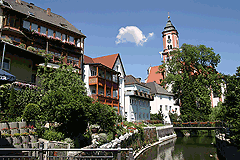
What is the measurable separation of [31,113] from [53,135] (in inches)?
111

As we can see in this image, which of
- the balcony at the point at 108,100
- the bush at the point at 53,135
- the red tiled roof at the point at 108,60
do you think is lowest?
the bush at the point at 53,135

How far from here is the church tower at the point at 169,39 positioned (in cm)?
7220

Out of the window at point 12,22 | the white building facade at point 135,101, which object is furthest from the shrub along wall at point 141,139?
the window at point 12,22

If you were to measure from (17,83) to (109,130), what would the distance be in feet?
33.5

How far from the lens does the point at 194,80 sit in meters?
55.9

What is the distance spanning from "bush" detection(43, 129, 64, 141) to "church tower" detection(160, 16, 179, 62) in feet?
200

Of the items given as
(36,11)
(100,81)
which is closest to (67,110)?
(100,81)

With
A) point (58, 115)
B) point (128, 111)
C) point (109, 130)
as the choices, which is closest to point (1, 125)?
point (58, 115)

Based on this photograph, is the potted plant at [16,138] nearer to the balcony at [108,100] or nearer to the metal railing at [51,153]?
the metal railing at [51,153]

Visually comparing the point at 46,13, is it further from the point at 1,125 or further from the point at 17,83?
the point at 1,125

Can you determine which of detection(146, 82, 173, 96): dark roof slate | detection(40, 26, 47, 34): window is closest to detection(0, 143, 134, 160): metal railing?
detection(40, 26, 47, 34): window

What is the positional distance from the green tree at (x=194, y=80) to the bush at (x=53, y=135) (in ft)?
143

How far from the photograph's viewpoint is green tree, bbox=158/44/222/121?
172 feet

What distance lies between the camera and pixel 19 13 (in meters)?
25.0
